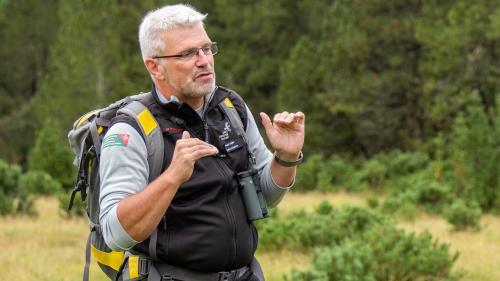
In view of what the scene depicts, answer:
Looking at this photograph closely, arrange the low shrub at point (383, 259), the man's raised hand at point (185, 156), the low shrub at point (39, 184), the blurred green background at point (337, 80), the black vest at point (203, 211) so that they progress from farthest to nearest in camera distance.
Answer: the blurred green background at point (337, 80) < the low shrub at point (39, 184) < the low shrub at point (383, 259) < the black vest at point (203, 211) < the man's raised hand at point (185, 156)

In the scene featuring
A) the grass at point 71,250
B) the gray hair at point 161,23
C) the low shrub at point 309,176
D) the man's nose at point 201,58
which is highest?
the gray hair at point 161,23

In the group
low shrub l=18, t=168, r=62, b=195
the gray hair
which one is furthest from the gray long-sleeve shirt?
low shrub l=18, t=168, r=62, b=195

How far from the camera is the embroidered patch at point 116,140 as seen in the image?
328 cm

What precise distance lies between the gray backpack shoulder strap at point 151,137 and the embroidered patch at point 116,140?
2.9 inches

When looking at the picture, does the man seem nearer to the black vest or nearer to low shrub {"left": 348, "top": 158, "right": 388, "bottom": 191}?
the black vest

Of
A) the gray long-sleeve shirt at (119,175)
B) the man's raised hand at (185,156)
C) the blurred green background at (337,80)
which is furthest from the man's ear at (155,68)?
the blurred green background at (337,80)

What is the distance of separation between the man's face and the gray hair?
0.02 m

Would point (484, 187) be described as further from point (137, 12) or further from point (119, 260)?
point (137, 12)

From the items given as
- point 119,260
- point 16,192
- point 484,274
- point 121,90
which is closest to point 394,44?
point 121,90

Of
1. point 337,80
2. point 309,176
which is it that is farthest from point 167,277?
point 337,80

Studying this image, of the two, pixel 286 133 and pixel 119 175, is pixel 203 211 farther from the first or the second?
pixel 286 133

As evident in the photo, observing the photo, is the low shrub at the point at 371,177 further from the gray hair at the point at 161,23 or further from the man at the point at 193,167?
the gray hair at the point at 161,23

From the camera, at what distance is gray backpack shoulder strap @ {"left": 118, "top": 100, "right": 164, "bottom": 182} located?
3.32 meters

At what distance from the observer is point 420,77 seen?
1233 inches
